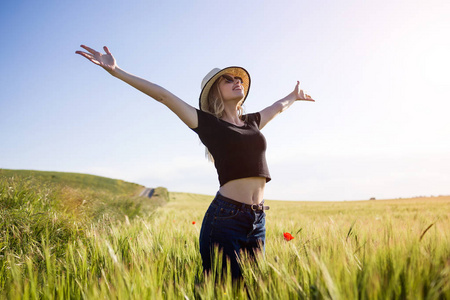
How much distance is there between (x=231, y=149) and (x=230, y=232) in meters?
0.64

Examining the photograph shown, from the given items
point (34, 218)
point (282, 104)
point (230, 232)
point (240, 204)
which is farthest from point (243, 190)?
point (34, 218)

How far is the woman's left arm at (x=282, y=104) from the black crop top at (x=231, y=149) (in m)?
0.84

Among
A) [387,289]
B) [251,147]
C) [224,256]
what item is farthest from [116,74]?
[387,289]

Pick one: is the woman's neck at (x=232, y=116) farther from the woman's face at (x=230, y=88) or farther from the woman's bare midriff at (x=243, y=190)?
the woman's bare midriff at (x=243, y=190)

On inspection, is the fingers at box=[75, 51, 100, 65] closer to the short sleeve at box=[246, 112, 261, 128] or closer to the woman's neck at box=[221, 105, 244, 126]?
the woman's neck at box=[221, 105, 244, 126]

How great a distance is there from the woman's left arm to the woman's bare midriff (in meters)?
1.04

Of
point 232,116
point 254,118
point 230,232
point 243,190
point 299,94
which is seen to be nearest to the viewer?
point 230,232

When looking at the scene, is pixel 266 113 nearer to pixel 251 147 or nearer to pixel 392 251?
pixel 251 147

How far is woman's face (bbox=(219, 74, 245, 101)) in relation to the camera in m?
2.79

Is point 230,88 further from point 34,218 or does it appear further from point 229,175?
point 34,218

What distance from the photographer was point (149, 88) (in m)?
2.30

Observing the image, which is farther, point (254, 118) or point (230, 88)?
point (254, 118)

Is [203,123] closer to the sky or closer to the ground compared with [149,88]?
closer to the ground

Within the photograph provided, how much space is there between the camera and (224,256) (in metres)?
2.08
